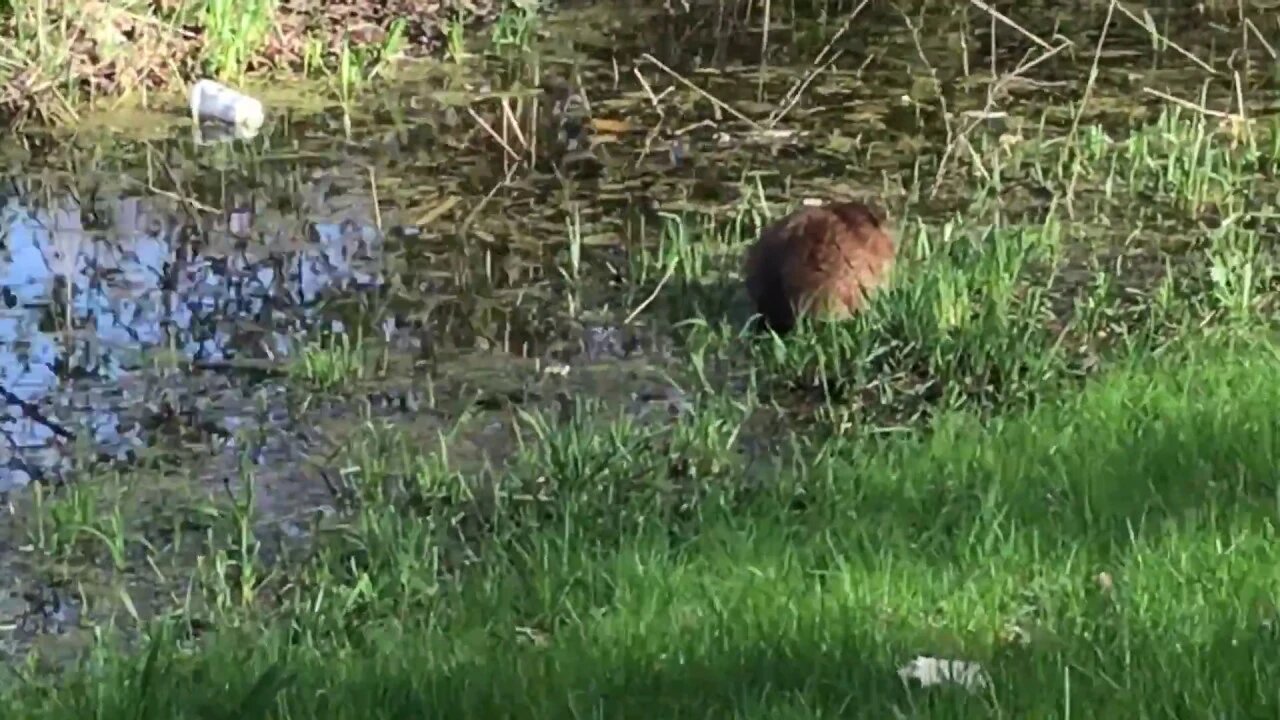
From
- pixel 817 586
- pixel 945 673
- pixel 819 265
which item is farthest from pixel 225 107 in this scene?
pixel 945 673

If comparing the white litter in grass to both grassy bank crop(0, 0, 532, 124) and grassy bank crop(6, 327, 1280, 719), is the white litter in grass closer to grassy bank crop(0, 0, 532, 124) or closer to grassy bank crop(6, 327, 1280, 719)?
grassy bank crop(6, 327, 1280, 719)

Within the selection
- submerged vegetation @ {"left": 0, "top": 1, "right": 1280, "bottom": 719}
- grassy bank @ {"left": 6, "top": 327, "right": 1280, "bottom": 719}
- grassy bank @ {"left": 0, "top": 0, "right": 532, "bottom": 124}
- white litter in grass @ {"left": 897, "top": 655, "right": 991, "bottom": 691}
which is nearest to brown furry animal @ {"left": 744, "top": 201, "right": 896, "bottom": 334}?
submerged vegetation @ {"left": 0, "top": 1, "right": 1280, "bottom": 719}

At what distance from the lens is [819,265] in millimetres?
5098

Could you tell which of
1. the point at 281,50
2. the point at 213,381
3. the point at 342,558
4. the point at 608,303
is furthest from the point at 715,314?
the point at 281,50

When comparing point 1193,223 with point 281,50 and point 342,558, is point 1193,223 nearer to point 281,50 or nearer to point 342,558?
point 342,558

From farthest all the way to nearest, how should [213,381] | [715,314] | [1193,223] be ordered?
1. [1193,223]
2. [715,314]
3. [213,381]

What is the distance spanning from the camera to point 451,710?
293 cm

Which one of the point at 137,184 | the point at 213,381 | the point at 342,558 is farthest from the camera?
the point at 137,184

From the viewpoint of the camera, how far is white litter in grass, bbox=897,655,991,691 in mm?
2830

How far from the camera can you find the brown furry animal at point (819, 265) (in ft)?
16.7

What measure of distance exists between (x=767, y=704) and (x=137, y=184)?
456cm

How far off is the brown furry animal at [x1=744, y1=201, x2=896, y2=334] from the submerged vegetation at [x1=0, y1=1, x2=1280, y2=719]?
0.09 metres

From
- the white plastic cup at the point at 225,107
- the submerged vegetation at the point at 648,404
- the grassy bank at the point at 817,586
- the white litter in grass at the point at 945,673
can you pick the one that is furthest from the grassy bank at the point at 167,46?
the white litter in grass at the point at 945,673

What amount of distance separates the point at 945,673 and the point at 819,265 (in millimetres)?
2326
